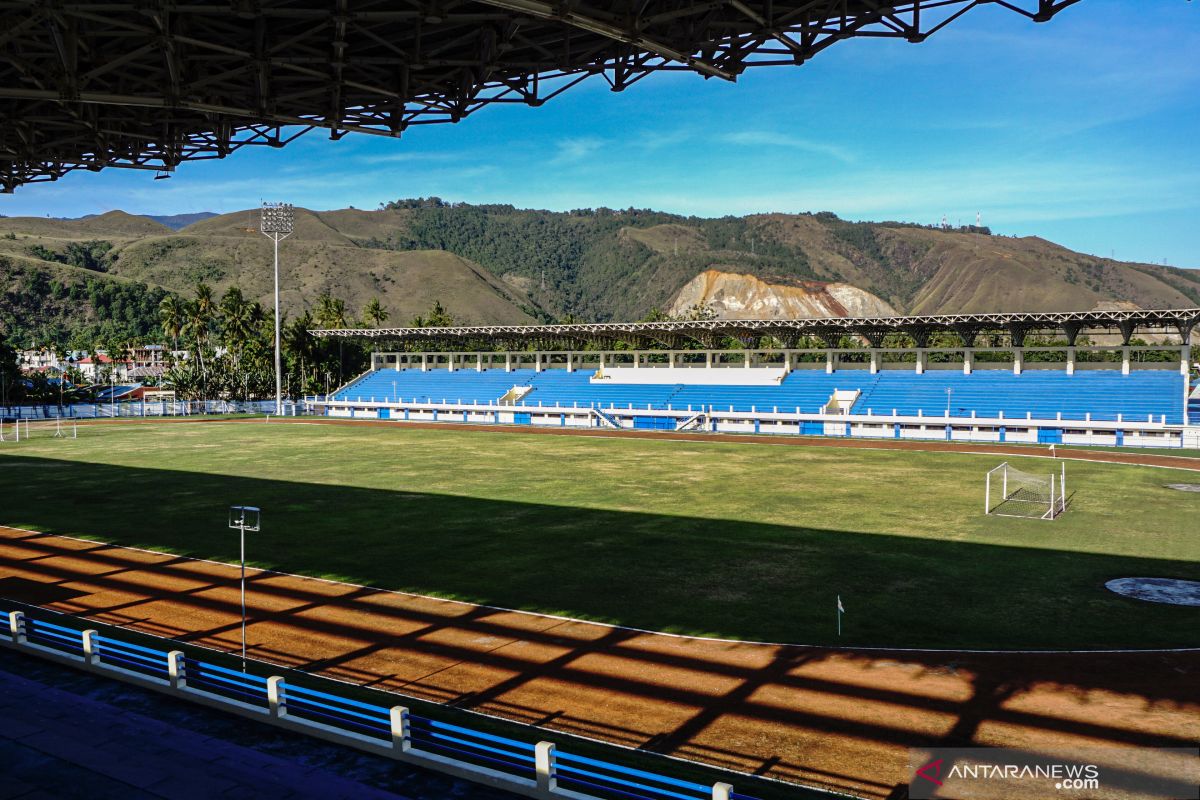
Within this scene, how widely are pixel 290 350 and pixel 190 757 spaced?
4358 inches

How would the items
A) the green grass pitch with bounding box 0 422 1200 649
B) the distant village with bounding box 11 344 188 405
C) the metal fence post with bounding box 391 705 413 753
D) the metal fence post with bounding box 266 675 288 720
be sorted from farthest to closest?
the distant village with bounding box 11 344 188 405
the green grass pitch with bounding box 0 422 1200 649
the metal fence post with bounding box 266 675 288 720
the metal fence post with bounding box 391 705 413 753

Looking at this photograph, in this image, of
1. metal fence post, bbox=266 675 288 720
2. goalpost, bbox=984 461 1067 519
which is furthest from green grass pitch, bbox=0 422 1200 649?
metal fence post, bbox=266 675 288 720

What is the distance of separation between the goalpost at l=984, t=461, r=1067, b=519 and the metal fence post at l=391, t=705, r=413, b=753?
2895 centimetres

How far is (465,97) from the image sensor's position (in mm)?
18328

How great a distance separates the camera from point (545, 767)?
10.4 meters

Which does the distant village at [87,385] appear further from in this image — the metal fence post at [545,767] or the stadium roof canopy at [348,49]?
the metal fence post at [545,767]

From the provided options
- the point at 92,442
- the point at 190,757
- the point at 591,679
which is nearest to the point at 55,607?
the point at 190,757

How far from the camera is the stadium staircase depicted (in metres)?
64.3

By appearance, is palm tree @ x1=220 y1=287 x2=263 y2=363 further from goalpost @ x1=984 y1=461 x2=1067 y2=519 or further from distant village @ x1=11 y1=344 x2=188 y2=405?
goalpost @ x1=984 y1=461 x2=1067 y2=519

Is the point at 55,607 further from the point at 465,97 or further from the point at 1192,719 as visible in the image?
the point at 1192,719

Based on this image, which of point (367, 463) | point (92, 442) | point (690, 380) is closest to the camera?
point (367, 463)

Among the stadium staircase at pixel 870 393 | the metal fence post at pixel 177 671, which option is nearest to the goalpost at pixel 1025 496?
the stadium staircase at pixel 870 393

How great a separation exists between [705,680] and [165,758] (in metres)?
9.50

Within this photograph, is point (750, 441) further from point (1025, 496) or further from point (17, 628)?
point (17, 628)
